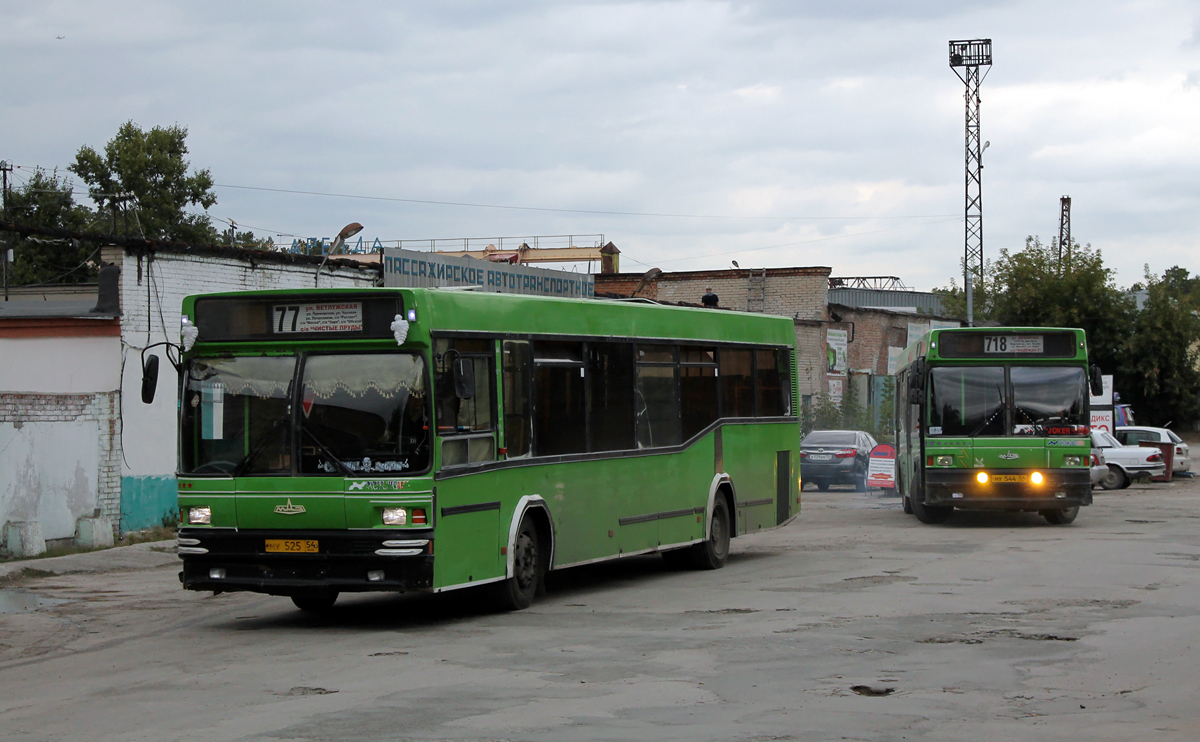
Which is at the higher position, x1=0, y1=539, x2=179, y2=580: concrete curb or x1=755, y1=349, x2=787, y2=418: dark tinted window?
x1=755, y1=349, x2=787, y2=418: dark tinted window

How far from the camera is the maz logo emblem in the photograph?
10664mm

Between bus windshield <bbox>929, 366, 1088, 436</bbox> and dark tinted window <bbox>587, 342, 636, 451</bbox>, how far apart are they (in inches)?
353

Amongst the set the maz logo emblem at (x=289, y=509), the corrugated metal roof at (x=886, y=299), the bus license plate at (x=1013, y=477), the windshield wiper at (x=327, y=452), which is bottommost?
the bus license plate at (x=1013, y=477)

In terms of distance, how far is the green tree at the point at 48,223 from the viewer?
54594mm

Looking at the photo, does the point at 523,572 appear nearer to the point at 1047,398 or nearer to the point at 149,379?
the point at 149,379

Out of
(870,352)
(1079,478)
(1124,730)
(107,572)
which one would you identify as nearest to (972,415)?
(1079,478)

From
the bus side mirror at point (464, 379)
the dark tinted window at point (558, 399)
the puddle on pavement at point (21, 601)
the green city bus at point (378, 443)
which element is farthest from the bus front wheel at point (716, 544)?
the puddle on pavement at point (21, 601)

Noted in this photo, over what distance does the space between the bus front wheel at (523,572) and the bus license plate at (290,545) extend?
1.90 metres

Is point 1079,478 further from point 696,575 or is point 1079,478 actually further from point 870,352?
point 870,352

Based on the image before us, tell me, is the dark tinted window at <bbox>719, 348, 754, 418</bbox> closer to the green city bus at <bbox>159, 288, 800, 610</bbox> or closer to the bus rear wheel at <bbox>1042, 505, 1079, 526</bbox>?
the green city bus at <bbox>159, 288, 800, 610</bbox>

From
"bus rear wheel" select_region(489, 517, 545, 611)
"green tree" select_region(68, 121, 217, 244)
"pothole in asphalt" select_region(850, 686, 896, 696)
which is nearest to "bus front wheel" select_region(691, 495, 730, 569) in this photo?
"bus rear wheel" select_region(489, 517, 545, 611)

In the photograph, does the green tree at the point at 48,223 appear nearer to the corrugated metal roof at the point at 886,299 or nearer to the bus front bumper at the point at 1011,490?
the corrugated metal roof at the point at 886,299

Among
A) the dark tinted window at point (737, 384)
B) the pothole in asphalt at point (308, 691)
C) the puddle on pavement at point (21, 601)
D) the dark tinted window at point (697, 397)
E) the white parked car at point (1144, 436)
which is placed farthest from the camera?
the white parked car at point (1144, 436)

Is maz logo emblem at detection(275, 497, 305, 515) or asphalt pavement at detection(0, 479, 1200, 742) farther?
maz logo emblem at detection(275, 497, 305, 515)
